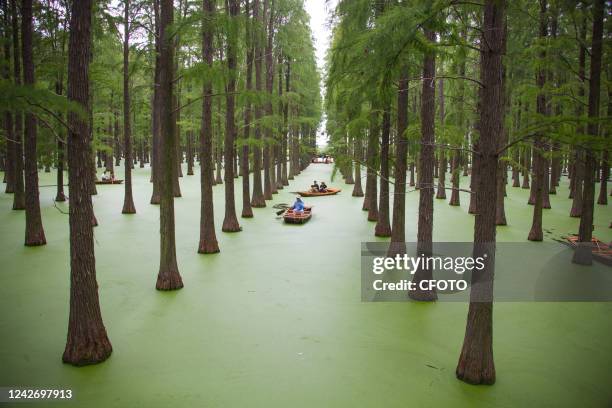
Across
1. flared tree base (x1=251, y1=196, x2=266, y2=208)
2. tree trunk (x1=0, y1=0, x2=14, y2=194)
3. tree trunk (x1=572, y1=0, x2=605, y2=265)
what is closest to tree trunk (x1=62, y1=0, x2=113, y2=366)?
tree trunk (x1=0, y1=0, x2=14, y2=194)

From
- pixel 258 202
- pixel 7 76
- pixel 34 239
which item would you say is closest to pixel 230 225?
pixel 258 202

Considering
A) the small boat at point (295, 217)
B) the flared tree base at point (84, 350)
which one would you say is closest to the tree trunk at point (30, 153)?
the flared tree base at point (84, 350)

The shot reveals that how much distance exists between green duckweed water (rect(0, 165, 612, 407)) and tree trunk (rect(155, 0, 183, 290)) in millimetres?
420

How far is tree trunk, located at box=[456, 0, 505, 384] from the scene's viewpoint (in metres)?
4.87

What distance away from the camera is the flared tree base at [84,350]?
534 centimetres

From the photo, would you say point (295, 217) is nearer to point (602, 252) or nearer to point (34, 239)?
point (34, 239)

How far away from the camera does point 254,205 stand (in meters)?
19.4

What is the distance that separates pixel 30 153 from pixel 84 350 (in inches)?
303

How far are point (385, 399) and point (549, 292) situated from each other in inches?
223

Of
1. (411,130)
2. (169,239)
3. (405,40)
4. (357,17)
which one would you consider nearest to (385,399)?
(405,40)

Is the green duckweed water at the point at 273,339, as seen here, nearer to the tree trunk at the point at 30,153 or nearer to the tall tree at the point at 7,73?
the tree trunk at the point at 30,153

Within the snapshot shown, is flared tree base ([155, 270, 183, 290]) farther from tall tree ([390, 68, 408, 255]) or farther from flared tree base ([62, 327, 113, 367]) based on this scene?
tall tree ([390, 68, 408, 255])

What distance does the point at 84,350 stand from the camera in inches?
212

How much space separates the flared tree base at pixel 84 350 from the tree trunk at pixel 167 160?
277 cm
